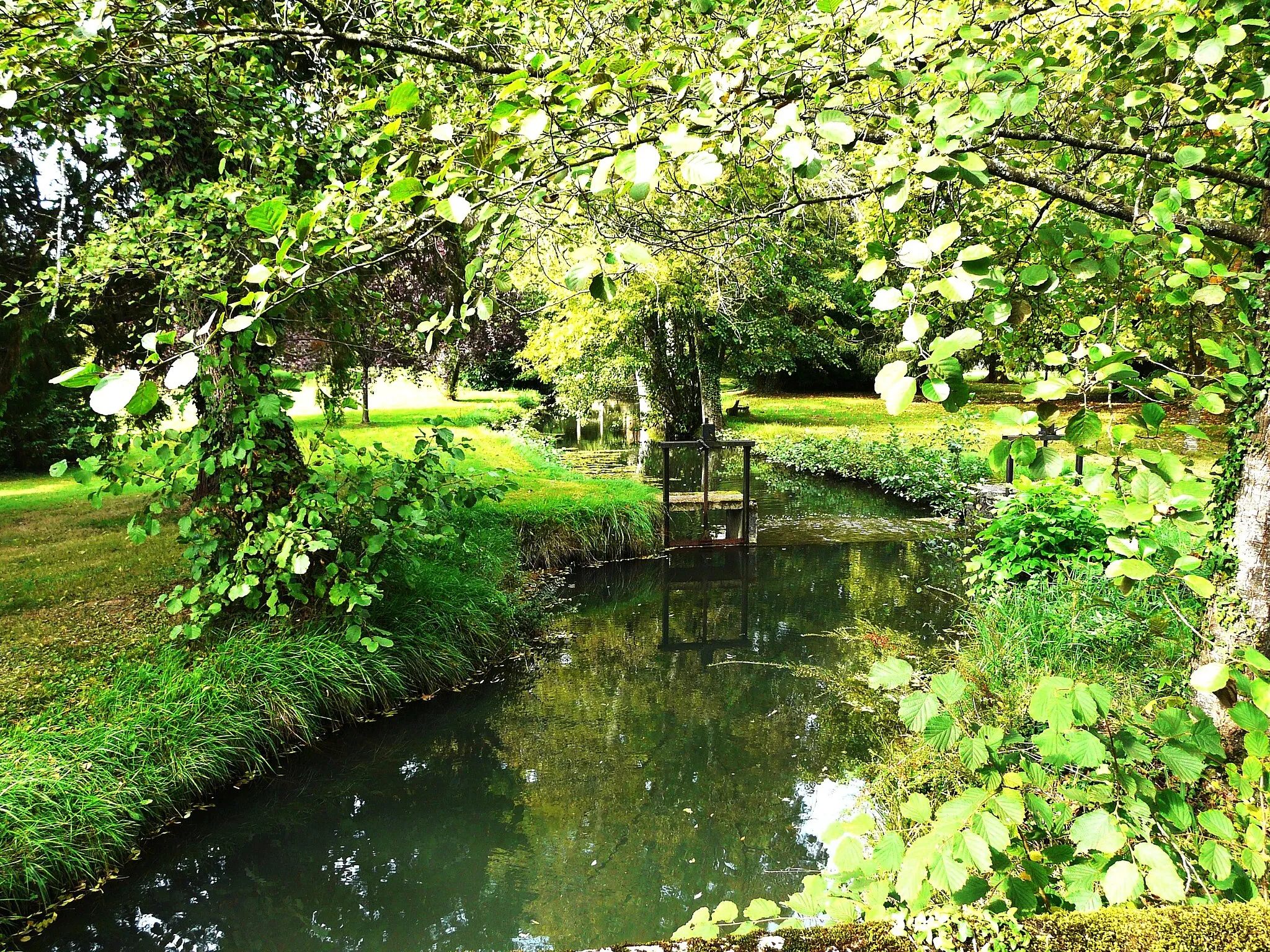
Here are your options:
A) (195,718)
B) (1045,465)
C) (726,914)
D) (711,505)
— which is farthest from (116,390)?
(711,505)

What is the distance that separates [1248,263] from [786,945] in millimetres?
Answer: 3113

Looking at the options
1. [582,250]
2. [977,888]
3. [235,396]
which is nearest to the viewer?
[582,250]

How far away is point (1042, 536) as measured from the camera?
5.70 metres

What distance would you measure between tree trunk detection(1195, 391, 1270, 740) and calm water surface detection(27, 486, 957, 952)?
7.50 ft

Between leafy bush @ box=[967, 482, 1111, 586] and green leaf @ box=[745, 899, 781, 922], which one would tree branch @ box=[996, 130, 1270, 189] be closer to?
green leaf @ box=[745, 899, 781, 922]

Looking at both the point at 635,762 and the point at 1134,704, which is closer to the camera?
the point at 1134,704

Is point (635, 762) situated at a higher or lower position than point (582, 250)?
lower

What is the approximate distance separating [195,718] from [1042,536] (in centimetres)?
586

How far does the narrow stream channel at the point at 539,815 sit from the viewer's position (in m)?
3.68

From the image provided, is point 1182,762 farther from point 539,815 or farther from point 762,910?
point 539,815

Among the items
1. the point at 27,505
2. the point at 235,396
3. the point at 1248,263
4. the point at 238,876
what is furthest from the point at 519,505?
the point at 1248,263

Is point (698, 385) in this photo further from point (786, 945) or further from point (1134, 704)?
point (786, 945)

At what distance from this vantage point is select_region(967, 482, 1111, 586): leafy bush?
5.53 m

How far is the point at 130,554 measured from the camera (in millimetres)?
7344
